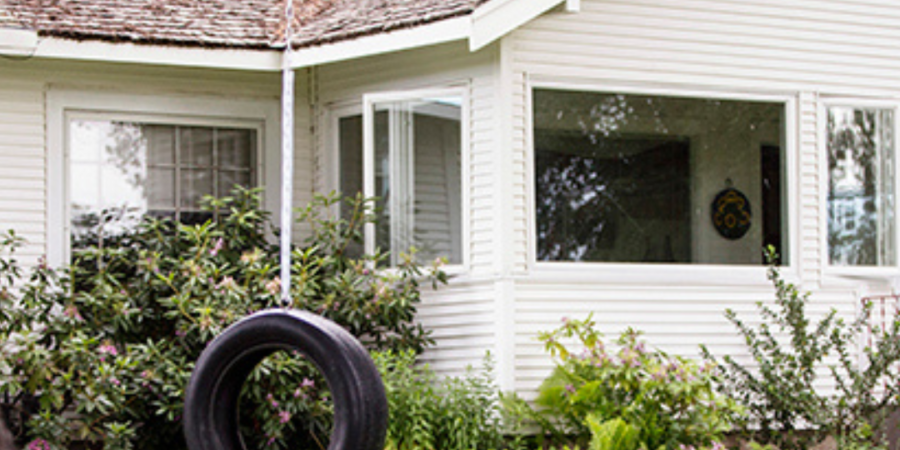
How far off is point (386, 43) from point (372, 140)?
840 mm

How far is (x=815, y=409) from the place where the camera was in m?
9.05

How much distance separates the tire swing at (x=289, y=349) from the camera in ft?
21.4

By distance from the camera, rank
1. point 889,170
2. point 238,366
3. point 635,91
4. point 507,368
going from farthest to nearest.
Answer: point 889,170
point 635,91
point 507,368
point 238,366

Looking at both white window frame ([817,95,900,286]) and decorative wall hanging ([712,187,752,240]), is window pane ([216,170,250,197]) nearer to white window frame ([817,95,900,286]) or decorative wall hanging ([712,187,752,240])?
decorative wall hanging ([712,187,752,240])

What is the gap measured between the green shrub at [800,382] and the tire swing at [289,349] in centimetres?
344

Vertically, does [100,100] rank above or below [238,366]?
above

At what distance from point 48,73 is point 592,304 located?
436 centimetres

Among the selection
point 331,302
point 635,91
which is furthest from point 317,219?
point 635,91

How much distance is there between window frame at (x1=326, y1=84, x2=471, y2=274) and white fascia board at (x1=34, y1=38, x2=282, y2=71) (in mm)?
701

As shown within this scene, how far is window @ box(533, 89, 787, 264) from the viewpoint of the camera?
930 centimetres

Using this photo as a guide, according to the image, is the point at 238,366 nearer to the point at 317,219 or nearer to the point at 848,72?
the point at 317,219

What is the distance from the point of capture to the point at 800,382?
9.24m

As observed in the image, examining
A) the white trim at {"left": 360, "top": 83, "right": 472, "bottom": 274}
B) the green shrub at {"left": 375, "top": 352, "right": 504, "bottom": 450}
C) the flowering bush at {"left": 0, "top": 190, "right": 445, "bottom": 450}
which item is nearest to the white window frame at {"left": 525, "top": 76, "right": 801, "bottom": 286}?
the white trim at {"left": 360, "top": 83, "right": 472, "bottom": 274}

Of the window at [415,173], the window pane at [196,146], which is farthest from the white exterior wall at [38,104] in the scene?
the window at [415,173]
